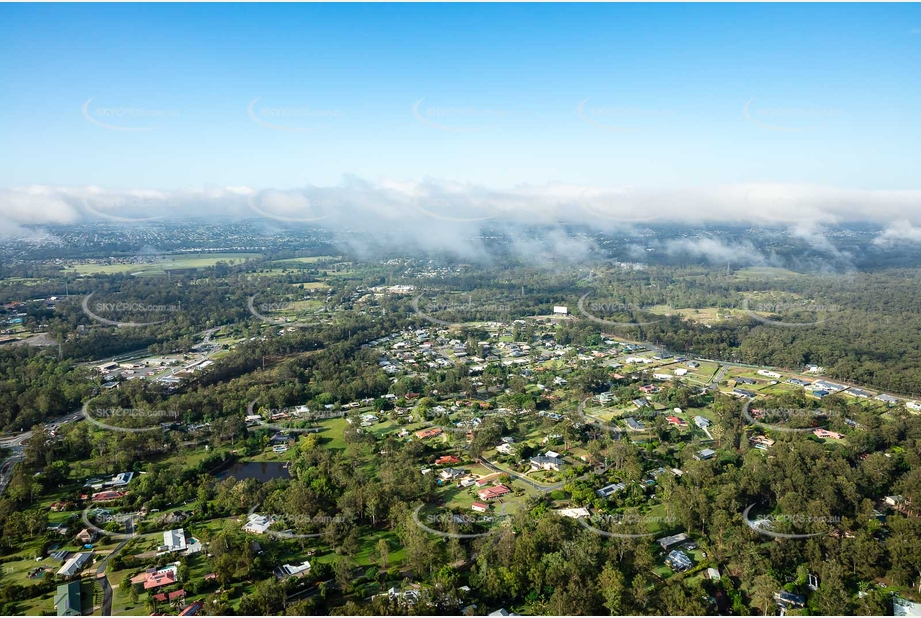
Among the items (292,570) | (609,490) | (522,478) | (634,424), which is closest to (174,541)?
(292,570)

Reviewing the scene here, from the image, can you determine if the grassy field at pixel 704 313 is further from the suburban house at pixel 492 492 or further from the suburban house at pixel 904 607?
the suburban house at pixel 904 607

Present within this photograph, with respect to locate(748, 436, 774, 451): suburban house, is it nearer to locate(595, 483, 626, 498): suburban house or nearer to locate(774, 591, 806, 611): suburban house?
locate(595, 483, 626, 498): suburban house

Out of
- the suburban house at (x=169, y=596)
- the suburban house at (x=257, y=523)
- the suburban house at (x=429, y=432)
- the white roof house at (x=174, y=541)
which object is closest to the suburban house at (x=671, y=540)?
the suburban house at (x=429, y=432)

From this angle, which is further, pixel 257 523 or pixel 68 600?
pixel 257 523

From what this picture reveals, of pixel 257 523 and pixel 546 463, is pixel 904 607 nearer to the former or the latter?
pixel 546 463

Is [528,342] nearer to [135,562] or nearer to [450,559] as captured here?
[450,559]

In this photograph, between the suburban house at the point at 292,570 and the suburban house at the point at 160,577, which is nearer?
the suburban house at the point at 160,577

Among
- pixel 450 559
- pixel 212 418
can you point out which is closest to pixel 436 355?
pixel 212 418
